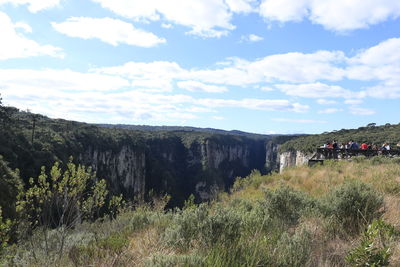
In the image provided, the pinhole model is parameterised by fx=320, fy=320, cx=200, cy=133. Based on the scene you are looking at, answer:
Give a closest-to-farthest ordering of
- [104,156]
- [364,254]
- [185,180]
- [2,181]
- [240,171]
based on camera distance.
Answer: [364,254] < [2,181] < [104,156] < [185,180] < [240,171]

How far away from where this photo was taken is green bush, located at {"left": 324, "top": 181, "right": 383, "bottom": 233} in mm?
4555

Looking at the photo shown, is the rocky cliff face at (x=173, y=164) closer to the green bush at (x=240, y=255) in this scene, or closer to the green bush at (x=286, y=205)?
the green bush at (x=286, y=205)

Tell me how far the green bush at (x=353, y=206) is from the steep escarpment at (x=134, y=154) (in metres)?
7.24

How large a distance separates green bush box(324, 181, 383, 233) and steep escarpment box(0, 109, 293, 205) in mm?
7239

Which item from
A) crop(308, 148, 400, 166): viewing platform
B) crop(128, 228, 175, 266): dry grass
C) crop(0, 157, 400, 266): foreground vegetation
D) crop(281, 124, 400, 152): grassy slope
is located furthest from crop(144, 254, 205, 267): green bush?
crop(281, 124, 400, 152): grassy slope

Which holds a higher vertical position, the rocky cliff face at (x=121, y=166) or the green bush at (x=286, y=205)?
the green bush at (x=286, y=205)

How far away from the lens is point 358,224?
14.3 feet

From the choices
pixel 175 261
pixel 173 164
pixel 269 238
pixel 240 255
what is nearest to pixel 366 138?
pixel 269 238

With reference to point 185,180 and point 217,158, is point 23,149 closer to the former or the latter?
point 185,180

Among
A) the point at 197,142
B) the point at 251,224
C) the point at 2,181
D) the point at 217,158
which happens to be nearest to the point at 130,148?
the point at 197,142

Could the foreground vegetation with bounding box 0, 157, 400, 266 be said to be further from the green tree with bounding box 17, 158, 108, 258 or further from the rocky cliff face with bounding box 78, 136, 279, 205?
the rocky cliff face with bounding box 78, 136, 279, 205

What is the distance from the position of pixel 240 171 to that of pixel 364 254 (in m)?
164

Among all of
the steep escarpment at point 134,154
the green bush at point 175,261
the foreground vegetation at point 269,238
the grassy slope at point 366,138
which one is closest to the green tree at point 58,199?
the foreground vegetation at point 269,238

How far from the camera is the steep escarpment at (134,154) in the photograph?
46528 millimetres
